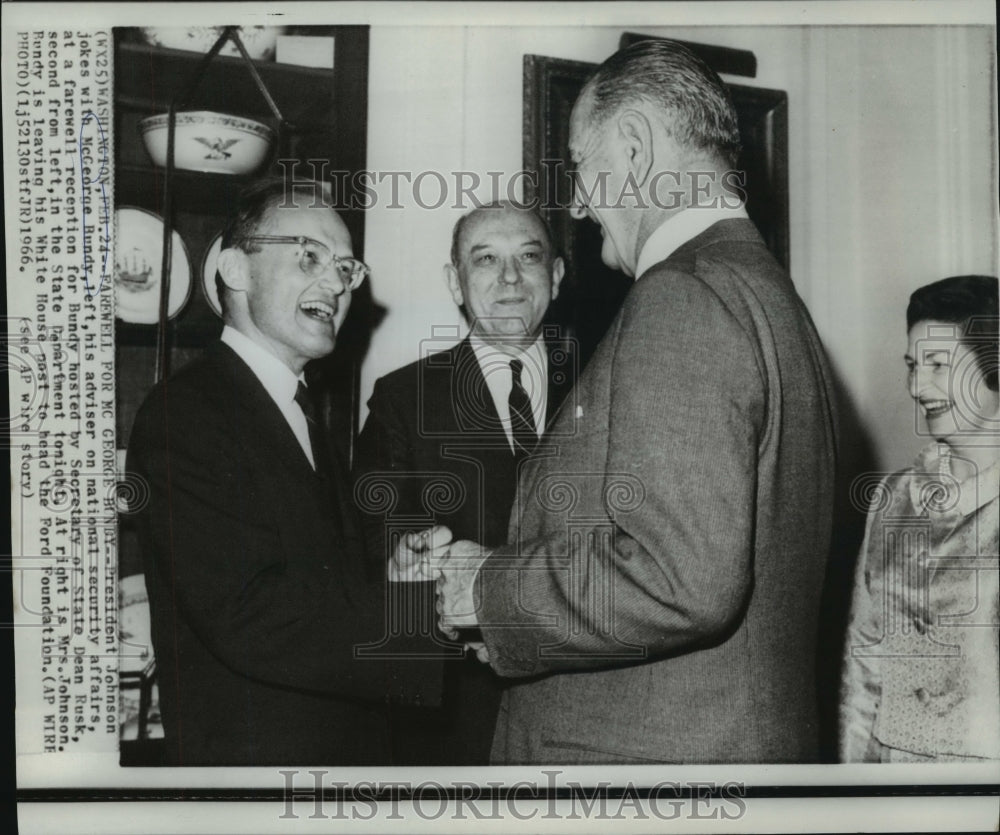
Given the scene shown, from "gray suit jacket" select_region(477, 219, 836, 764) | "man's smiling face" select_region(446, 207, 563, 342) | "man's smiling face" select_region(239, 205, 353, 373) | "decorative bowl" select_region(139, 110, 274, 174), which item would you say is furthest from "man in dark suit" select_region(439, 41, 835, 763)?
"decorative bowl" select_region(139, 110, 274, 174)

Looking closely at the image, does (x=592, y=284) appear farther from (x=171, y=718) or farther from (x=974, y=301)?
(x=171, y=718)

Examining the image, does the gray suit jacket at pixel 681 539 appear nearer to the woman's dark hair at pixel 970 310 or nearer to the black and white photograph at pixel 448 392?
the black and white photograph at pixel 448 392

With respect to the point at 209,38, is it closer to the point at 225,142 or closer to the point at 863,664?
the point at 225,142

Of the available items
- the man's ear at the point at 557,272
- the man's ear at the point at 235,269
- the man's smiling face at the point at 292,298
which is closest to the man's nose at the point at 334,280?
the man's smiling face at the point at 292,298

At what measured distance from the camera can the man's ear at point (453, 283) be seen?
1805 mm

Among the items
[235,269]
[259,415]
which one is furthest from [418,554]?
[235,269]

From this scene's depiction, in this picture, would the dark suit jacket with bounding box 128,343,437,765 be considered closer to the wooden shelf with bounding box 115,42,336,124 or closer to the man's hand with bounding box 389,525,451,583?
the man's hand with bounding box 389,525,451,583

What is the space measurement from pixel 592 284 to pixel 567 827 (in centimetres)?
98

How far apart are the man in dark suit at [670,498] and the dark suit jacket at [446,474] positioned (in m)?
0.05

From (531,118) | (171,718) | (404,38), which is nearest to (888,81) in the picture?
(531,118)

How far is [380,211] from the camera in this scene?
1.81 metres

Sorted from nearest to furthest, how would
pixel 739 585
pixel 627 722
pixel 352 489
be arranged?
1. pixel 739 585
2. pixel 627 722
3. pixel 352 489

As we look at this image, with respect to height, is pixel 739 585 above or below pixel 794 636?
above

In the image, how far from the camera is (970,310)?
6.20ft
